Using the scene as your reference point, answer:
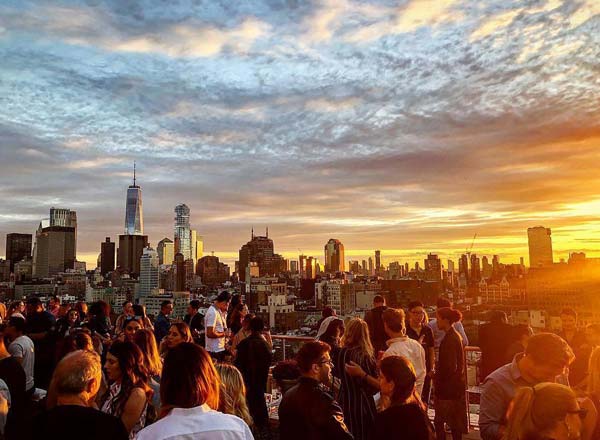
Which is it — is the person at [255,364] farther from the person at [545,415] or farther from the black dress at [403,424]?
the person at [545,415]

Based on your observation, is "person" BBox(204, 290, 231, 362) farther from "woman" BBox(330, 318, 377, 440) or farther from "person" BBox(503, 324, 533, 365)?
"person" BBox(503, 324, 533, 365)

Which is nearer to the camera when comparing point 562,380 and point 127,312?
point 562,380

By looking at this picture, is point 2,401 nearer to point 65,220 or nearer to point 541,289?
point 541,289

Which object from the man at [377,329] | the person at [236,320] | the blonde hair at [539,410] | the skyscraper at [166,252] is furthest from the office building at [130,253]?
the blonde hair at [539,410]

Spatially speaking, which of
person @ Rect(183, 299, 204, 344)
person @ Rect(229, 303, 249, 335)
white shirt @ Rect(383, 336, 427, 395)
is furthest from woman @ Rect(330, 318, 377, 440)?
person @ Rect(183, 299, 204, 344)

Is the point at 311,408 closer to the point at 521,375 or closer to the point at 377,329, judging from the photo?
the point at 521,375

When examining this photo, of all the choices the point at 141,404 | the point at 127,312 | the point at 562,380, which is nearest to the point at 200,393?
the point at 141,404

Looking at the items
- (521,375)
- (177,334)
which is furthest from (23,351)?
(521,375)

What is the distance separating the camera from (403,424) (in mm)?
2881

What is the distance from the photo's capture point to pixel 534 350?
10.4 ft

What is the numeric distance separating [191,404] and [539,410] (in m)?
1.82

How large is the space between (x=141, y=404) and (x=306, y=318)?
52.0 m

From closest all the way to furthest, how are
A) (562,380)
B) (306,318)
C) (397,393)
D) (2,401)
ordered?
1. (397,393)
2. (2,401)
3. (562,380)
4. (306,318)

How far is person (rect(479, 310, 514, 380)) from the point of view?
557cm
